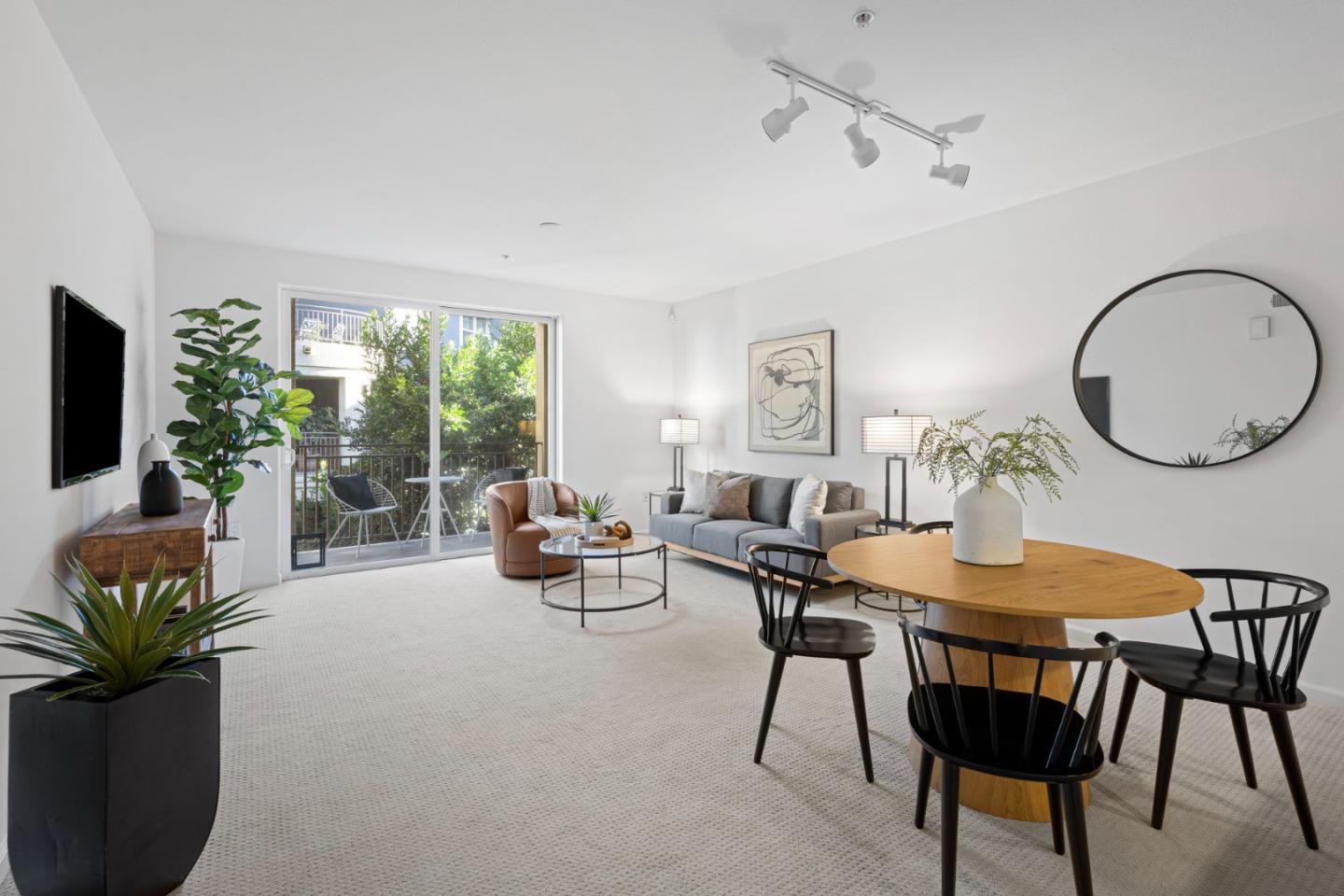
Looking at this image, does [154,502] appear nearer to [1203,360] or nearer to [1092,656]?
[1092,656]

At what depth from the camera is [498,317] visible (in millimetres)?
6395

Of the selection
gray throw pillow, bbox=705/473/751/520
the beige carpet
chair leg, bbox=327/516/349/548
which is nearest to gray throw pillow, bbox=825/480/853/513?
gray throw pillow, bbox=705/473/751/520

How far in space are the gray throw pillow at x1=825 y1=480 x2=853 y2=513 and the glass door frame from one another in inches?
116

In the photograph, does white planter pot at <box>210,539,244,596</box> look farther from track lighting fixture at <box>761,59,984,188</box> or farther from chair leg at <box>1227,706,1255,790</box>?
chair leg at <box>1227,706,1255,790</box>

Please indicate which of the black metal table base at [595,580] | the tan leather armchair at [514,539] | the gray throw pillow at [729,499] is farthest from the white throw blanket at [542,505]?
the gray throw pillow at [729,499]

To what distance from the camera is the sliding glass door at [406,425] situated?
215 inches

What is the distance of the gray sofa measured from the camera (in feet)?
15.0

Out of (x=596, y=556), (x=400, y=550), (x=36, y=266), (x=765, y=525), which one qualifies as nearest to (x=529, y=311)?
(x=400, y=550)

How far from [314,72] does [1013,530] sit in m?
3.26

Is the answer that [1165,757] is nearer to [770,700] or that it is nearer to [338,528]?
[770,700]

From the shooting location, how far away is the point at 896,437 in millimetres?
4477

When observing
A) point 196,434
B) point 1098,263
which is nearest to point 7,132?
point 196,434

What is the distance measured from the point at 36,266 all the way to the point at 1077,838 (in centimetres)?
360

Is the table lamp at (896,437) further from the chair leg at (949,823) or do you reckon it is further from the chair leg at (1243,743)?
the chair leg at (949,823)
